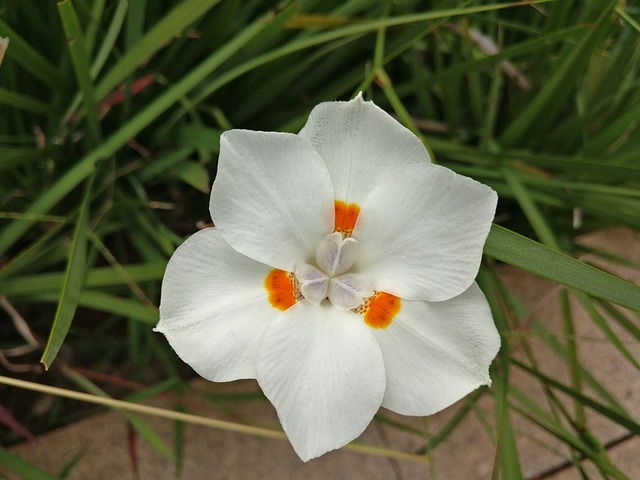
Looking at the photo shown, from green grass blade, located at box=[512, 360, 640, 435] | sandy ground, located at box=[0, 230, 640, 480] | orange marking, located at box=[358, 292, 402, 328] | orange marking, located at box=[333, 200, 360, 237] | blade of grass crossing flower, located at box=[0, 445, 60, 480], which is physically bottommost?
sandy ground, located at box=[0, 230, 640, 480]

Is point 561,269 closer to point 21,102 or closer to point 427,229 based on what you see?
point 427,229

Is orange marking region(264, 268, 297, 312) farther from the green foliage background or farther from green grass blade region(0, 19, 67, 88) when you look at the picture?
green grass blade region(0, 19, 67, 88)

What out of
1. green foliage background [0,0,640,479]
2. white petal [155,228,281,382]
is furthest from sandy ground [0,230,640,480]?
white petal [155,228,281,382]

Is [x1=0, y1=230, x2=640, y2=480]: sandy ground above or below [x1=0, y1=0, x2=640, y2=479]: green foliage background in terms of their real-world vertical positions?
below

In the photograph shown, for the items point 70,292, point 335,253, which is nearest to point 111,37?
point 70,292

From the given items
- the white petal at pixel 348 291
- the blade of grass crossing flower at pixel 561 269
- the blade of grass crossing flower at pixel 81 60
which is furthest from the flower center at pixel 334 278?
the blade of grass crossing flower at pixel 81 60

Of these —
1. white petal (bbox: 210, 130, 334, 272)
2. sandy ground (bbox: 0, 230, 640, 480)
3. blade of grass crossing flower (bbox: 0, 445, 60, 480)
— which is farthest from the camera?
sandy ground (bbox: 0, 230, 640, 480)

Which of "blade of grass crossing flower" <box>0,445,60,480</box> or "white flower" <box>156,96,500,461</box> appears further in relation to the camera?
"blade of grass crossing flower" <box>0,445,60,480</box>
